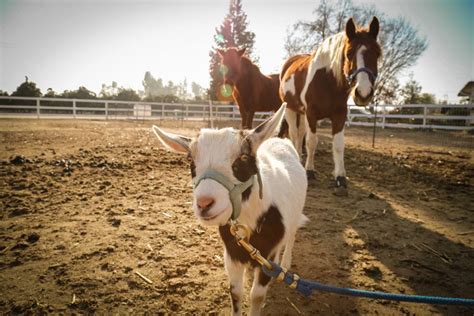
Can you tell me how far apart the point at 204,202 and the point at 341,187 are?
13.3 ft

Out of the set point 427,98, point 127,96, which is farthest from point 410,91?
point 127,96

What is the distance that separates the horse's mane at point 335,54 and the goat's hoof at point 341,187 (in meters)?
1.88

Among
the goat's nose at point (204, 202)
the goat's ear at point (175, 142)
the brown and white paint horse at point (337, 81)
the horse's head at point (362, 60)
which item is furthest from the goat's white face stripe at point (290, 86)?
the goat's nose at point (204, 202)

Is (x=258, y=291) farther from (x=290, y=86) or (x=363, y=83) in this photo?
(x=290, y=86)

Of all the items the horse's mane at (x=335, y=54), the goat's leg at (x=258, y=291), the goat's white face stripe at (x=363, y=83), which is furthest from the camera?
the horse's mane at (x=335, y=54)

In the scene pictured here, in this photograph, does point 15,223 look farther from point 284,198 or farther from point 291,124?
point 291,124

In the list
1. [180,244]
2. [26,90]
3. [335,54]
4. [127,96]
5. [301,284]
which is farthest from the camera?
[127,96]

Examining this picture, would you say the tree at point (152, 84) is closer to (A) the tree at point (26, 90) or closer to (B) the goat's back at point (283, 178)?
(A) the tree at point (26, 90)

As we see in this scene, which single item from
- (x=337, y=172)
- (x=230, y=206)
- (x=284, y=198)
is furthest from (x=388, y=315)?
(x=337, y=172)

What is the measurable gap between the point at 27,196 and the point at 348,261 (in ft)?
17.3

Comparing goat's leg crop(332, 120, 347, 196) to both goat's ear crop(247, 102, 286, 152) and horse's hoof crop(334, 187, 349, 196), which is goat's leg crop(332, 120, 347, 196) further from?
goat's ear crop(247, 102, 286, 152)

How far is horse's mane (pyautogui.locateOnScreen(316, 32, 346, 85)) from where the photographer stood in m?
4.80

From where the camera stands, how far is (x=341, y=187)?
5.04m

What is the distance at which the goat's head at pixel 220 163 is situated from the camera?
1738 mm
